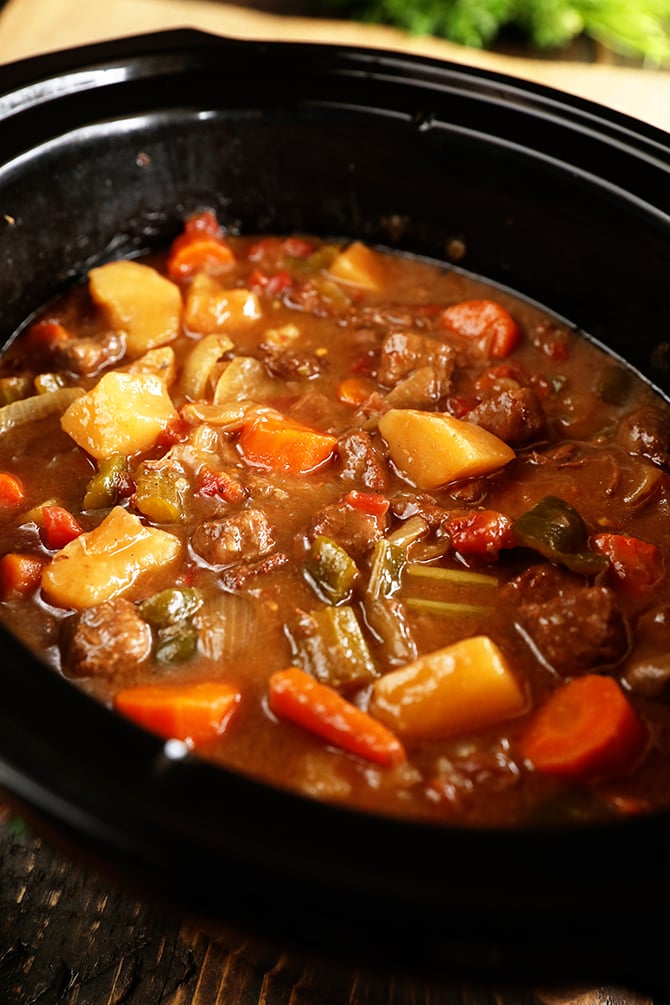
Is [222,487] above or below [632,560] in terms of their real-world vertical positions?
below

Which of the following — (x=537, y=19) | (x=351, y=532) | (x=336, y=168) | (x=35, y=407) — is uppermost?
(x=537, y=19)

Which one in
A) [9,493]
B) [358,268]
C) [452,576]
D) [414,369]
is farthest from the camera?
[358,268]

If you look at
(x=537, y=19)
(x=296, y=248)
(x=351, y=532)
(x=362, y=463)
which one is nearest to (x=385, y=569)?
(x=351, y=532)

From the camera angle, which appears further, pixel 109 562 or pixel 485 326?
pixel 485 326

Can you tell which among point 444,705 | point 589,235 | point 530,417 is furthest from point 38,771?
point 589,235

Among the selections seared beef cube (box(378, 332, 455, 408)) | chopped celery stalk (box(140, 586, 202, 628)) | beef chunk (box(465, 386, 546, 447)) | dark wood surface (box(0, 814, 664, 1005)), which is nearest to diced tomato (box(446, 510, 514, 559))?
beef chunk (box(465, 386, 546, 447))

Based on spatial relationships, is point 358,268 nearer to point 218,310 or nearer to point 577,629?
point 218,310

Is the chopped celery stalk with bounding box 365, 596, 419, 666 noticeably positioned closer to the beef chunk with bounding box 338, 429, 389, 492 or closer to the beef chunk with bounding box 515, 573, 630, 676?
the beef chunk with bounding box 515, 573, 630, 676
